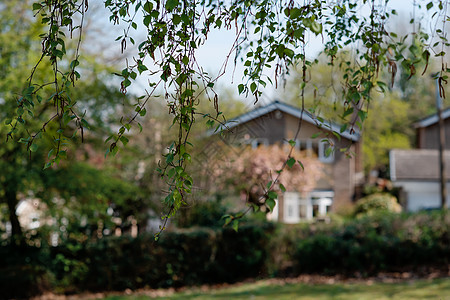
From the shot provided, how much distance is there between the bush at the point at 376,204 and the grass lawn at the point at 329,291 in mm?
12201

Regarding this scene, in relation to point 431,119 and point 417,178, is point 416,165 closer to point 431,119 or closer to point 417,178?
point 417,178

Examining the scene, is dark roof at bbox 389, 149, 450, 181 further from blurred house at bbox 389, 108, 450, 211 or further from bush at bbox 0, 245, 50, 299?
bush at bbox 0, 245, 50, 299

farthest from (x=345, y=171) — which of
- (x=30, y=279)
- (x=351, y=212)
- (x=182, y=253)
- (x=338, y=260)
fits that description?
(x=30, y=279)

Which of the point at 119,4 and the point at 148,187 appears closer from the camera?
the point at 119,4

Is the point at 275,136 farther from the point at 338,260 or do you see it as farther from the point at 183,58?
the point at 183,58

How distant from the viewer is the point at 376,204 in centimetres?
2211

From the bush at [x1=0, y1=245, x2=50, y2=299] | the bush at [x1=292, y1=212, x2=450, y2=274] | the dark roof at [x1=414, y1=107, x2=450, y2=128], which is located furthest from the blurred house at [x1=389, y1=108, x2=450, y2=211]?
the bush at [x1=0, y1=245, x2=50, y2=299]

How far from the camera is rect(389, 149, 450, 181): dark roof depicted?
23.5 metres

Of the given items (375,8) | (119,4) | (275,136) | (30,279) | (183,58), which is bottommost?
(30,279)

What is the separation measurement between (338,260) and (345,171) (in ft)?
44.5

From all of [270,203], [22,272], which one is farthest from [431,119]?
[270,203]

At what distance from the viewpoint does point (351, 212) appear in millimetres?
23516

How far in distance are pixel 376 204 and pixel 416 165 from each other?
3.41 meters

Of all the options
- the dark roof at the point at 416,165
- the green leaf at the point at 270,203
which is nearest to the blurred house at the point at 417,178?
the dark roof at the point at 416,165
